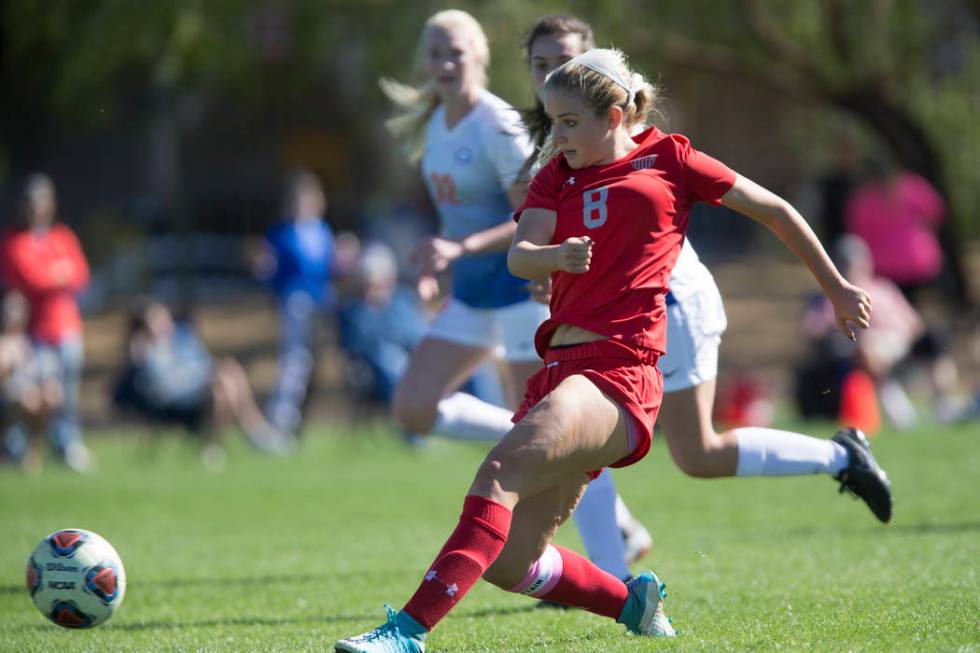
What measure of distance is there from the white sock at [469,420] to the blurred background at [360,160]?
2355 mm

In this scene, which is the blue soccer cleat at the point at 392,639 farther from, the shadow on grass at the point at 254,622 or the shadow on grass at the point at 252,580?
the shadow on grass at the point at 252,580

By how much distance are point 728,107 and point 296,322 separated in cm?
1926

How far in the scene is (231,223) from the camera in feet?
100

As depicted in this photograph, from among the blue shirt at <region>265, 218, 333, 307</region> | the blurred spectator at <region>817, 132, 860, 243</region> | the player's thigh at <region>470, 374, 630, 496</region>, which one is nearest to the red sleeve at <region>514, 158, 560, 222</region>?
the player's thigh at <region>470, 374, 630, 496</region>

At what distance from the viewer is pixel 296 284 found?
48.6 feet

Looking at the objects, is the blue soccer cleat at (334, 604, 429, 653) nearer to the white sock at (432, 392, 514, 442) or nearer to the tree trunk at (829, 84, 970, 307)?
the white sock at (432, 392, 514, 442)

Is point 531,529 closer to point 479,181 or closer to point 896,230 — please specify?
point 479,181

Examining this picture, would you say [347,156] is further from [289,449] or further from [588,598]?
[588,598]

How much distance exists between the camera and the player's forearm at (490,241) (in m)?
5.55

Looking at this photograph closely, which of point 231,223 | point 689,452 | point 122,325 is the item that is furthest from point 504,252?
point 231,223

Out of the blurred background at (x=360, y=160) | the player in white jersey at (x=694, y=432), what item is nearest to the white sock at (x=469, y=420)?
the player in white jersey at (x=694, y=432)

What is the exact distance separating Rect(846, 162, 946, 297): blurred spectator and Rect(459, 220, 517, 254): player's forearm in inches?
377

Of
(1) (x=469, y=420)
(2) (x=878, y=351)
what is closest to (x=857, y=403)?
(2) (x=878, y=351)

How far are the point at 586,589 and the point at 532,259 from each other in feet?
3.60
